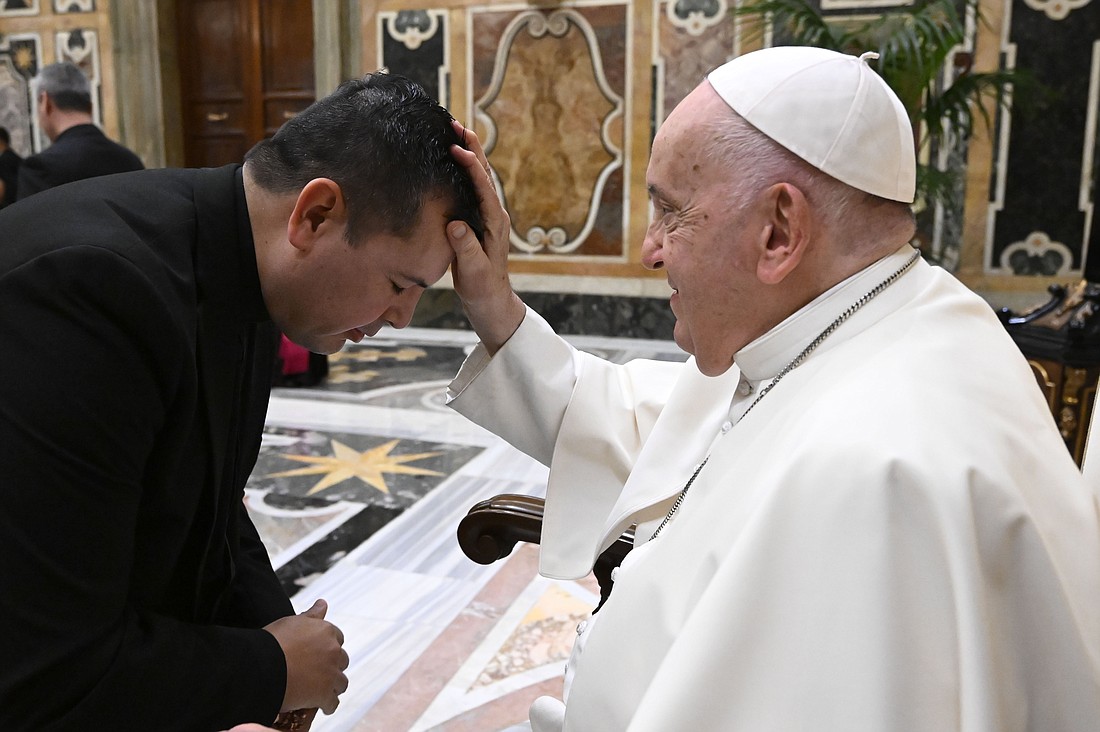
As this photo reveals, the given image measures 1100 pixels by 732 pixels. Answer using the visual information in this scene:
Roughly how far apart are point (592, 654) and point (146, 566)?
0.64 meters

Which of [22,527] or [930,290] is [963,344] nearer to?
[930,290]

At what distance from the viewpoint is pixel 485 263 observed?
1714mm

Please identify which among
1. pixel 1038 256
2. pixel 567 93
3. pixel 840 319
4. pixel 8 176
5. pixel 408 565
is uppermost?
pixel 567 93

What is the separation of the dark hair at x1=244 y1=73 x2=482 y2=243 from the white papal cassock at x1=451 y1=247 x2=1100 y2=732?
24.0 inches

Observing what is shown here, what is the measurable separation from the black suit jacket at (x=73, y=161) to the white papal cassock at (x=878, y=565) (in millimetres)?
4469

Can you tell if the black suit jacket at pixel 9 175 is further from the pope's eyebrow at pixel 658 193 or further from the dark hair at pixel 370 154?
the pope's eyebrow at pixel 658 193

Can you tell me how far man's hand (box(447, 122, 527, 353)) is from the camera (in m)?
1.58

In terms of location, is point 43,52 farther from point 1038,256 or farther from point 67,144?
point 1038,256

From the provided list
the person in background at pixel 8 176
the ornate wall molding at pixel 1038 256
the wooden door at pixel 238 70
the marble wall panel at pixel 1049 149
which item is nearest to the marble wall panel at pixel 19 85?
the wooden door at pixel 238 70

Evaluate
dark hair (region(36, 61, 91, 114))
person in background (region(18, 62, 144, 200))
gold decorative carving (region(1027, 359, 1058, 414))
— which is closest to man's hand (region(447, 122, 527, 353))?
gold decorative carving (region(1027, 359, 1058, 414))

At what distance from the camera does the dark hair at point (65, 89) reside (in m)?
5.16

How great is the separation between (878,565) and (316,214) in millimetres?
918

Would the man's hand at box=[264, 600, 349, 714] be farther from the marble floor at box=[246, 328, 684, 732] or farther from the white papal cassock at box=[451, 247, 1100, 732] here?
the marble floor at box=[246, 328, 684, 732]

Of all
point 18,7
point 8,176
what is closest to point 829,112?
point 8,176
